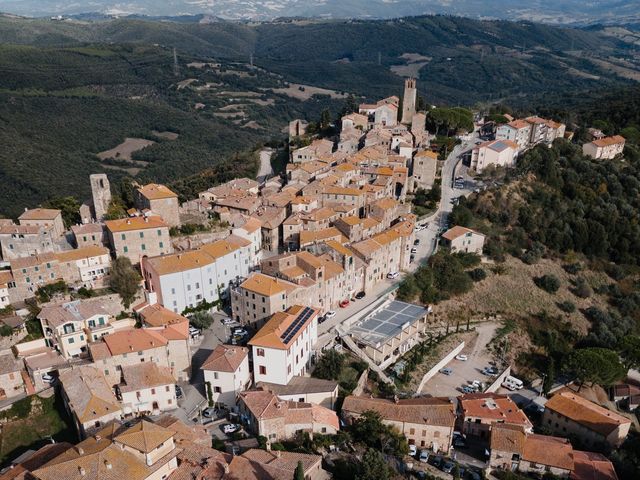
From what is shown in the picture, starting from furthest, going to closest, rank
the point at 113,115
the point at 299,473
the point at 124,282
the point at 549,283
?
the point at 113,115 < the point at 549,283 < the point at 124,282 < the point at 299,473

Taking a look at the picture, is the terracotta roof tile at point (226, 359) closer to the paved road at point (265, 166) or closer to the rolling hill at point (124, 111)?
the paved road at point (265, 166)

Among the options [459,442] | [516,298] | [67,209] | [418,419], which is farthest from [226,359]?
[516,298]

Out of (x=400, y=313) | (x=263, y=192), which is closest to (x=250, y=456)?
(x=400, y=313)

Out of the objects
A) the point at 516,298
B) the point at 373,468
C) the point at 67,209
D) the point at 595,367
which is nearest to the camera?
the point at 373,468

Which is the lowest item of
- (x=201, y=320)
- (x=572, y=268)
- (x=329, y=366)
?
(x=572, y=268)

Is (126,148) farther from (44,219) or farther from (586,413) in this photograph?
(586,413)

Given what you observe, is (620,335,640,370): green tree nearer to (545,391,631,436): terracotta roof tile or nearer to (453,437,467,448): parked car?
(545,391,631,436): terracotta roof tile

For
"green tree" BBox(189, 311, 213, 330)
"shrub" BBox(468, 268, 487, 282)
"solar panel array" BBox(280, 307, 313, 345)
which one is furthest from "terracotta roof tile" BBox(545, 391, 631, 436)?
"green tree" BBox(189, 311, 213, 330)
